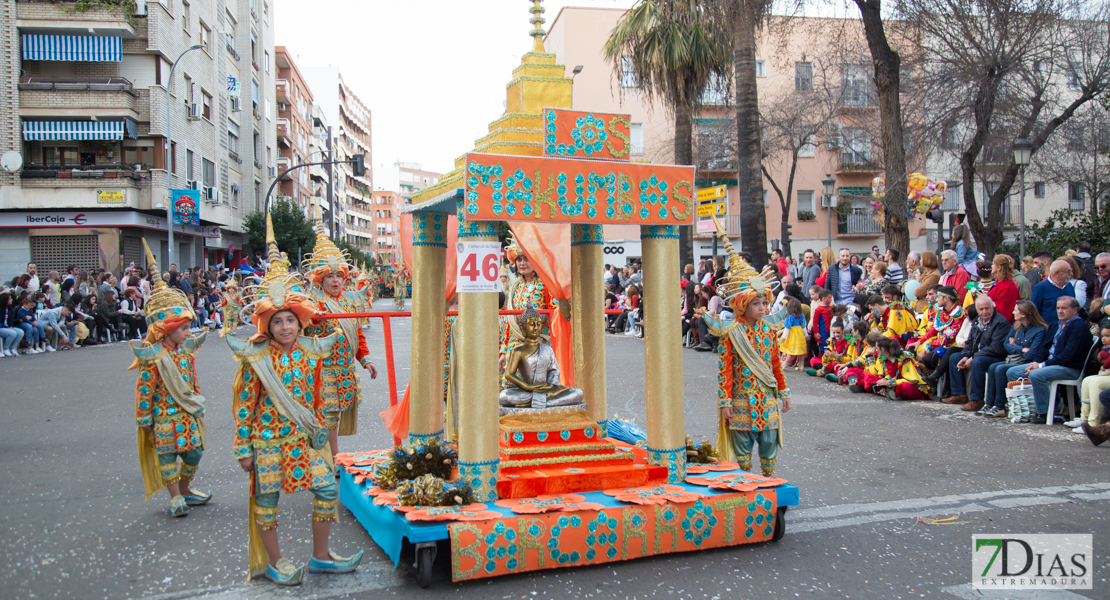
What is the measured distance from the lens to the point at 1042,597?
4.32 m

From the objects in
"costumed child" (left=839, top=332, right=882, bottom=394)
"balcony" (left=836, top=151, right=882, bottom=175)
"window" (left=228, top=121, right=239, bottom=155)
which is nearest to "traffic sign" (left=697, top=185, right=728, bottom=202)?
"costumed child" (left=839, top=332, right=882, bottom=394)

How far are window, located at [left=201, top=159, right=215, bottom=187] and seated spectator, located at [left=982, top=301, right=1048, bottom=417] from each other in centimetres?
3426

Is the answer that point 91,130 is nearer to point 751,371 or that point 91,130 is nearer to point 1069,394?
point 751,371

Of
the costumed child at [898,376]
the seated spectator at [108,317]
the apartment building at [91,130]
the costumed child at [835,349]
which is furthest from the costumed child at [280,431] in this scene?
the apartment building at [91,130]

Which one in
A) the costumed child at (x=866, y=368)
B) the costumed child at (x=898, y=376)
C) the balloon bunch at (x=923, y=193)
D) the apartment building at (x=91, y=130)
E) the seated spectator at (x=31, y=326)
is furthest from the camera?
the apartment building at (x=91, y=130)

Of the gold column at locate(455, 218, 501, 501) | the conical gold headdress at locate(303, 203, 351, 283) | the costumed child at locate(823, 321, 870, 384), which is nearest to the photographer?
the gold column at locate(455, 218, 501, 501)

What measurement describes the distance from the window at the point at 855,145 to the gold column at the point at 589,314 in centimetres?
2789

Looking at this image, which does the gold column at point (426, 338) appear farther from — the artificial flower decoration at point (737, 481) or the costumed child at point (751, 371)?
the costumed child at point (751, 371)

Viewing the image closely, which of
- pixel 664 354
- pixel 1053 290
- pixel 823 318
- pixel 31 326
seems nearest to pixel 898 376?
pixel 1053 290

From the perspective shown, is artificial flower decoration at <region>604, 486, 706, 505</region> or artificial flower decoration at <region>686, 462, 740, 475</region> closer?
artificial flower decoration at <region>604, 486, 706, 505</region>

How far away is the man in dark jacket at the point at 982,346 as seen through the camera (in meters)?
9.60

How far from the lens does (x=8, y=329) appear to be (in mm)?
17266

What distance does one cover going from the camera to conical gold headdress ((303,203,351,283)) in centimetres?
721

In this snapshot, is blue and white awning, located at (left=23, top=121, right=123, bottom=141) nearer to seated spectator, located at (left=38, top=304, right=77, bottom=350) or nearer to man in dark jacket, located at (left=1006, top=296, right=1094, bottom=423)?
seated spectator, located at (left=38, top=304, right=77, bottom=350)
